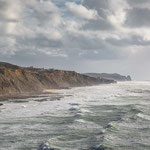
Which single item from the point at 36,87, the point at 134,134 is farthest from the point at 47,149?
the point at 36,87

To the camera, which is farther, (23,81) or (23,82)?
(23,81)

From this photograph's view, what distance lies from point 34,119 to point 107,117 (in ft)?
29.6

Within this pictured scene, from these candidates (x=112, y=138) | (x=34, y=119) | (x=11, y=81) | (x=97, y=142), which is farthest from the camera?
(x=11, y=81)

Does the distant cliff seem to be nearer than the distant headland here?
No

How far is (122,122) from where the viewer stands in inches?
1119

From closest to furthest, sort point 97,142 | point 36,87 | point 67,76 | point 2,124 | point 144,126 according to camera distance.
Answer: point 97,142 < point 144,126 < point 2,124 < point 36,87 < point 67,76

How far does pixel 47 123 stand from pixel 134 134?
10.1 metres

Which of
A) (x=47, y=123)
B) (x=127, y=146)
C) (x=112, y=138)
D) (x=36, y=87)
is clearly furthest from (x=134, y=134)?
(x=36, y=87)

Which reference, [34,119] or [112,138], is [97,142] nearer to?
[112,138]

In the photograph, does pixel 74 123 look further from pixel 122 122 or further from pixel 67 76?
pixel 67 76

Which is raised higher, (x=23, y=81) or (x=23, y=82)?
(x=23, y=81)

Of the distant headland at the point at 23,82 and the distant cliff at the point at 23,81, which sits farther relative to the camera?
the distant cliff at the point at 23,81

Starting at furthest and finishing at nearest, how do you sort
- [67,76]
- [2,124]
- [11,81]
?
[67,76] < [11,81] < [2,124]

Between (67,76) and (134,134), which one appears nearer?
(134,134)
